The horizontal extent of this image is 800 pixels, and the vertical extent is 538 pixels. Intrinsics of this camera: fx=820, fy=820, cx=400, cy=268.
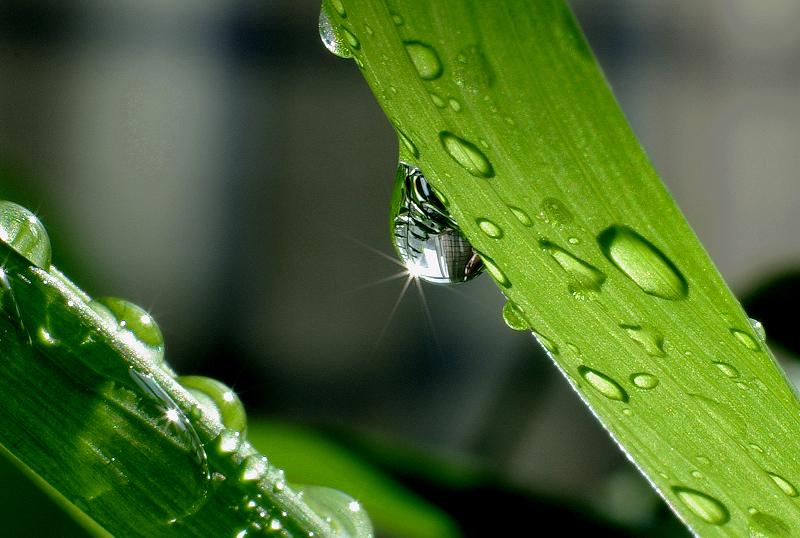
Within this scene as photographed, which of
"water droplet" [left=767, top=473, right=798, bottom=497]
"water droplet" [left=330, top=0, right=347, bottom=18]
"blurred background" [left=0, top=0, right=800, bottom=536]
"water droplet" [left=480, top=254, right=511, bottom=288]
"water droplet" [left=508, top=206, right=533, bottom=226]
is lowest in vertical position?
"water droplet" [left=480, top=254, right=511, bottom=288]

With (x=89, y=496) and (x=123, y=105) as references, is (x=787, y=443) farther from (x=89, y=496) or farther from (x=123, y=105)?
(x=123, y=105)

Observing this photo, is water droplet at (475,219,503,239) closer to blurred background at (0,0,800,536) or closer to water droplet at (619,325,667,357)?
water droplet at (619,325,667,357)

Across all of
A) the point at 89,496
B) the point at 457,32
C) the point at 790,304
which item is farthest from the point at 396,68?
the point at 790,304

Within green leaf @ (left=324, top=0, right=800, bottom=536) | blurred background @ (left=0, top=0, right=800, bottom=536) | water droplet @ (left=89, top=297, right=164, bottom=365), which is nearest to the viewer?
green leaf @ (left=324, top=0, right=800, bottom=536)

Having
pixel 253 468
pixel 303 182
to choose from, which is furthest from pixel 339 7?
pixel 303 182

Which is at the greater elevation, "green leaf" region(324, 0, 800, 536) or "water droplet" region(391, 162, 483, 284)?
"water droplet" region(391, 162, 483, 284)

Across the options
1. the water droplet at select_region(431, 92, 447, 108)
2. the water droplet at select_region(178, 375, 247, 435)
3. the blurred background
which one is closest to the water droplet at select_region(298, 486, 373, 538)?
the water droplet at select_region(178, 375, 247, 435)

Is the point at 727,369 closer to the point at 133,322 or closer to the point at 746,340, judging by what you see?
the point at 746,340

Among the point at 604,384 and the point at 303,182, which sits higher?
the point at 303,182
